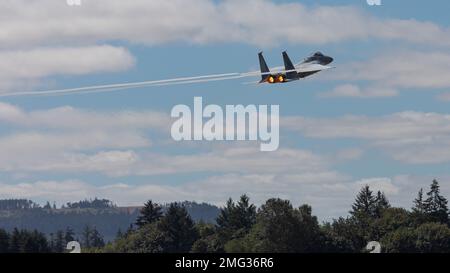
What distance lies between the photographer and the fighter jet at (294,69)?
144 m

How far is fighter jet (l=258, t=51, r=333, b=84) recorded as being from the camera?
5684 inches

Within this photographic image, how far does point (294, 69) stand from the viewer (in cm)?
15138
